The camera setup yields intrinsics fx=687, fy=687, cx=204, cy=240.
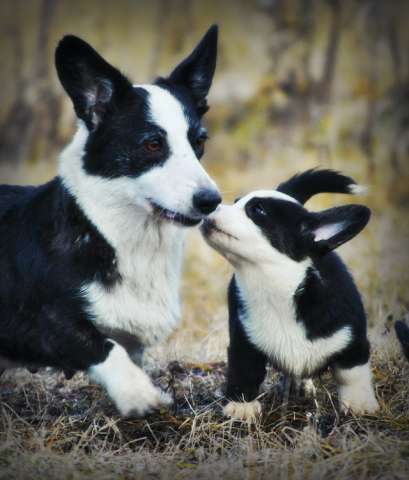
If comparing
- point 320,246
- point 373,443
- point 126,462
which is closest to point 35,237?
point 126,462

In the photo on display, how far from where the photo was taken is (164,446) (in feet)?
10.9

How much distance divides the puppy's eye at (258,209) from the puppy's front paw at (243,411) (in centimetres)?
96

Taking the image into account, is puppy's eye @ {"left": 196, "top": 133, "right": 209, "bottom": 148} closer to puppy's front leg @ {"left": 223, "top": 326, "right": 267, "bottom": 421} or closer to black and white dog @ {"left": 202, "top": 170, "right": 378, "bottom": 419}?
black and white dog @ {"left": 202, "top": 170, "right": 378, "bottom": 419}

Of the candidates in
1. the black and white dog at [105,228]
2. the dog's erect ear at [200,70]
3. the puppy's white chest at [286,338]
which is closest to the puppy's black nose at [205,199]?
the black and white dog at [105,228]

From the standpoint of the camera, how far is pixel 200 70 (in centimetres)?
365

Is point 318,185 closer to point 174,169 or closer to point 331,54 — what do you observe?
point 174,169

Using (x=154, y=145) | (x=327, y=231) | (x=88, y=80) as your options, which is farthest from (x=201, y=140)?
(x=327, y=231)

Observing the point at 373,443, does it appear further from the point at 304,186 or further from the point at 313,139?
the point at 313,139

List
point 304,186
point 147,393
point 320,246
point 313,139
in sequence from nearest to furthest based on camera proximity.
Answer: point 147,393
point 320,246
point 304,186
point 313,139

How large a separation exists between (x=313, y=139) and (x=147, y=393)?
9.00m

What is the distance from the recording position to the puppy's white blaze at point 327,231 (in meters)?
3.36

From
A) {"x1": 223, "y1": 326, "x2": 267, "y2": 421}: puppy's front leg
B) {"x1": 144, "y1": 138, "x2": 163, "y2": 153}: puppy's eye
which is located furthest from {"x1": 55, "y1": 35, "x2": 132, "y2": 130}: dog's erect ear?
{"x1": 223, "y1": 326, "x2": 267, "y2": 421}: puppy's front leg

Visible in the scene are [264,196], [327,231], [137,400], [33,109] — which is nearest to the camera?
[137,400]

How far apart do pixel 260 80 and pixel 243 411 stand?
10057mm
